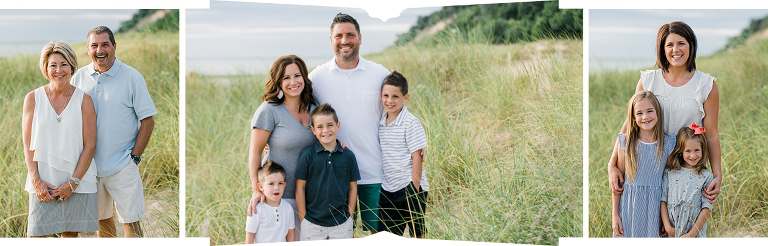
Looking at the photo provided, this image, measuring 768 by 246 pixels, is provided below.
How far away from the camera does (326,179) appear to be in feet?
13.2

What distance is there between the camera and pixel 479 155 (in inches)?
191

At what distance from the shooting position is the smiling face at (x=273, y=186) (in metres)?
3.93

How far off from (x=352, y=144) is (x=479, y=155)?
4.14 ft

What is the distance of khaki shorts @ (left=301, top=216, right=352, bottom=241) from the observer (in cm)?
412

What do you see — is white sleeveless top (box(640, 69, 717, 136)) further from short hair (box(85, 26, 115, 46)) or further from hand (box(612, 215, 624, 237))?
short hair (box(85, 26, 115, 46))

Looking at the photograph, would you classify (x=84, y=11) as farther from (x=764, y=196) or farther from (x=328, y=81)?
(x=764, y=196)

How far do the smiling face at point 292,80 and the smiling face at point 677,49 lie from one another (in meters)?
2.52

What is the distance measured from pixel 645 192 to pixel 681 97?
2.29ft

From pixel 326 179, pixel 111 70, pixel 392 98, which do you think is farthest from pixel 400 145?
pixel 111 70

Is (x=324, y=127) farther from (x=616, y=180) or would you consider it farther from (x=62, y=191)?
(x=616, y=180)

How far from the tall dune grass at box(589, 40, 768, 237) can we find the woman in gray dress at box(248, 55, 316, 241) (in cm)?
240

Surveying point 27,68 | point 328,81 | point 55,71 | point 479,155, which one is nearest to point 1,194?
point 55,71

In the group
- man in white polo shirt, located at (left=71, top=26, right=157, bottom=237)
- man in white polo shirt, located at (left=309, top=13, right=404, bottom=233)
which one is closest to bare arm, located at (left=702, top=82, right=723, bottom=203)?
man in white polo shirt, located at (left=309, top=13, right=404, bottom=233)

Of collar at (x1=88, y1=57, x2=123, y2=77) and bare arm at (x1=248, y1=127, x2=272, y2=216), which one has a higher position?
collar at (x1=88, y1=57, x2=123, y2=77)
